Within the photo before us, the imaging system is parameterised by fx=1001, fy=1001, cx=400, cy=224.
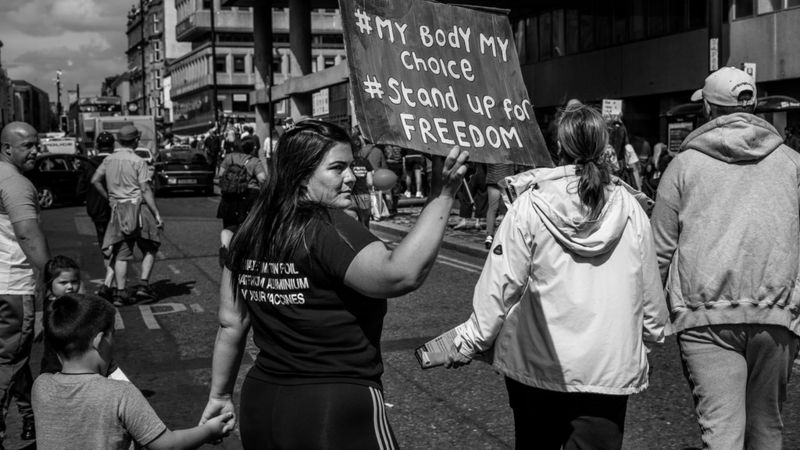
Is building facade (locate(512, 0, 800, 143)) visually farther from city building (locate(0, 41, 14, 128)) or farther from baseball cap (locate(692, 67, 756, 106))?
city building (locate(0, 41, 14, 128))

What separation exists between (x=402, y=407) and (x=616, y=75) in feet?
88.4

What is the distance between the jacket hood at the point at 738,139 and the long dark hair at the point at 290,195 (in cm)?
173

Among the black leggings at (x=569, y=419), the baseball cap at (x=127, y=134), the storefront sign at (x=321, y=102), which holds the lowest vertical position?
the black leggings at (x=569, y=419)

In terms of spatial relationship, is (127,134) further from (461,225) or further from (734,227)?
(461,225)

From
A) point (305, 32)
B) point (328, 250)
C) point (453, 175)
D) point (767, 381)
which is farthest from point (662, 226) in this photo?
point (305, 32)

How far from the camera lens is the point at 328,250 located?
2770mm

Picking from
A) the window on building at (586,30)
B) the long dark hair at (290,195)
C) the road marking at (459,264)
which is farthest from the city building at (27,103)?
the long dark hair at (290,195)

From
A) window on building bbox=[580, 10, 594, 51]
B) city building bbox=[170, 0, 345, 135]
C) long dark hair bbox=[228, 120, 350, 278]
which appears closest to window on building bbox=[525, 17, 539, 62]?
window on building bbox=[580, 10, 594, 51]

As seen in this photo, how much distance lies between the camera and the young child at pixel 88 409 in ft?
10.7

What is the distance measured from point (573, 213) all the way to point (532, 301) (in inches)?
13.4

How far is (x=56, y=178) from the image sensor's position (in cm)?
2780

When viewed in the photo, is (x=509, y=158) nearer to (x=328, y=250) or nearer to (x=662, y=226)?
(x=328, y=250)

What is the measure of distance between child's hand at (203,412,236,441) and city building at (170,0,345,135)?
8526cm

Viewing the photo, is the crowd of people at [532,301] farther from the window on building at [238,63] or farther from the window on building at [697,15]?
the window on building at [238,63]
